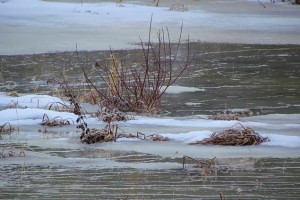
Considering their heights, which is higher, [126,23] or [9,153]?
[126,23]

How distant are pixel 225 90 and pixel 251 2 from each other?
43.2 feet

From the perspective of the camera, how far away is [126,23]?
805 inches

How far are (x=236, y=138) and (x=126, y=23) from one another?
12.5 metres

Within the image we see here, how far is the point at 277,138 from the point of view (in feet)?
27.3

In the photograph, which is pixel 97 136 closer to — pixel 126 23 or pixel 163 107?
pixel 163 107

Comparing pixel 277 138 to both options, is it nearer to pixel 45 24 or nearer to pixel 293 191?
pixel 293 191

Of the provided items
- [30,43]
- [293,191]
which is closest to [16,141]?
[293,191]

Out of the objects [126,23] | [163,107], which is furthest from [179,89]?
[126,23]

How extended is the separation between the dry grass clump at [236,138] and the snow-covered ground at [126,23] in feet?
26.8

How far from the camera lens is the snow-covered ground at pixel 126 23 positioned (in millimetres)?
17516

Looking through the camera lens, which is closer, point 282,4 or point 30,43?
point 30,43

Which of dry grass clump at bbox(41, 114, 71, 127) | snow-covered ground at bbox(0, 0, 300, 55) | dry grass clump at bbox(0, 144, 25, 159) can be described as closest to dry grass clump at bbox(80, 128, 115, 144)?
dry grass clump at bbox(0, 144, 25, 159)

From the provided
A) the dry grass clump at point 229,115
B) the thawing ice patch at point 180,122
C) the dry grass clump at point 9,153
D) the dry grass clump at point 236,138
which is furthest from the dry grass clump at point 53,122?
the dry grass clump at point 236,138

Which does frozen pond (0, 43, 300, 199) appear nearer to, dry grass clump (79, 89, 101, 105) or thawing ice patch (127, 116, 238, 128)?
thawing ice patch (127, 116, 238, 128)
